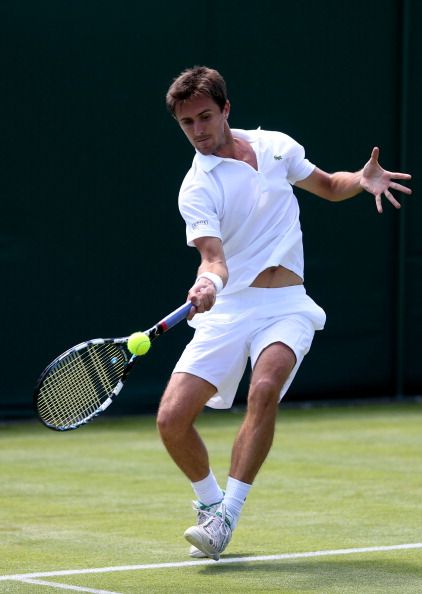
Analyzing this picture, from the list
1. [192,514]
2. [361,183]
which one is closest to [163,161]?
[192,514]

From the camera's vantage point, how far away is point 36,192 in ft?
30.8

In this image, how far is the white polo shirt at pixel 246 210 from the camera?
17.1 ft

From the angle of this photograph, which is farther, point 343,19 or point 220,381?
point 343,19

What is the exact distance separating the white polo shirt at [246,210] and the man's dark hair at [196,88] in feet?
0.71

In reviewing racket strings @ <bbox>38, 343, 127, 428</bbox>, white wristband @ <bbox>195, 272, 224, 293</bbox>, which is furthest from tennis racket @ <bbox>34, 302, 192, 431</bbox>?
white wristband @ <bbox>195, 272, 224, 293</bbox>

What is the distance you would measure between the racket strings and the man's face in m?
0.82

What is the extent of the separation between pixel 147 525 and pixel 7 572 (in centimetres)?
109

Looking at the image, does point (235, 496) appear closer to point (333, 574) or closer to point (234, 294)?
point (333, 574)

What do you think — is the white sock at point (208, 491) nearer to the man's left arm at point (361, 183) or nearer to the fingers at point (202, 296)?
the fingers at point (202, 296)

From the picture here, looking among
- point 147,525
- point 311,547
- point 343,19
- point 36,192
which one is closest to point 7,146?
point 36,192

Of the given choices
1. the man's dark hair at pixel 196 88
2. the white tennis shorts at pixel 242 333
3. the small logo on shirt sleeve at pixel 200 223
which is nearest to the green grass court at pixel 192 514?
the white tennis shorts at pixel 242 333

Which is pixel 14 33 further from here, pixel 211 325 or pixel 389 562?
pixel 389 562

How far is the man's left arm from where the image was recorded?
532 cm

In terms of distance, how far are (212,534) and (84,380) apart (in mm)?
675
